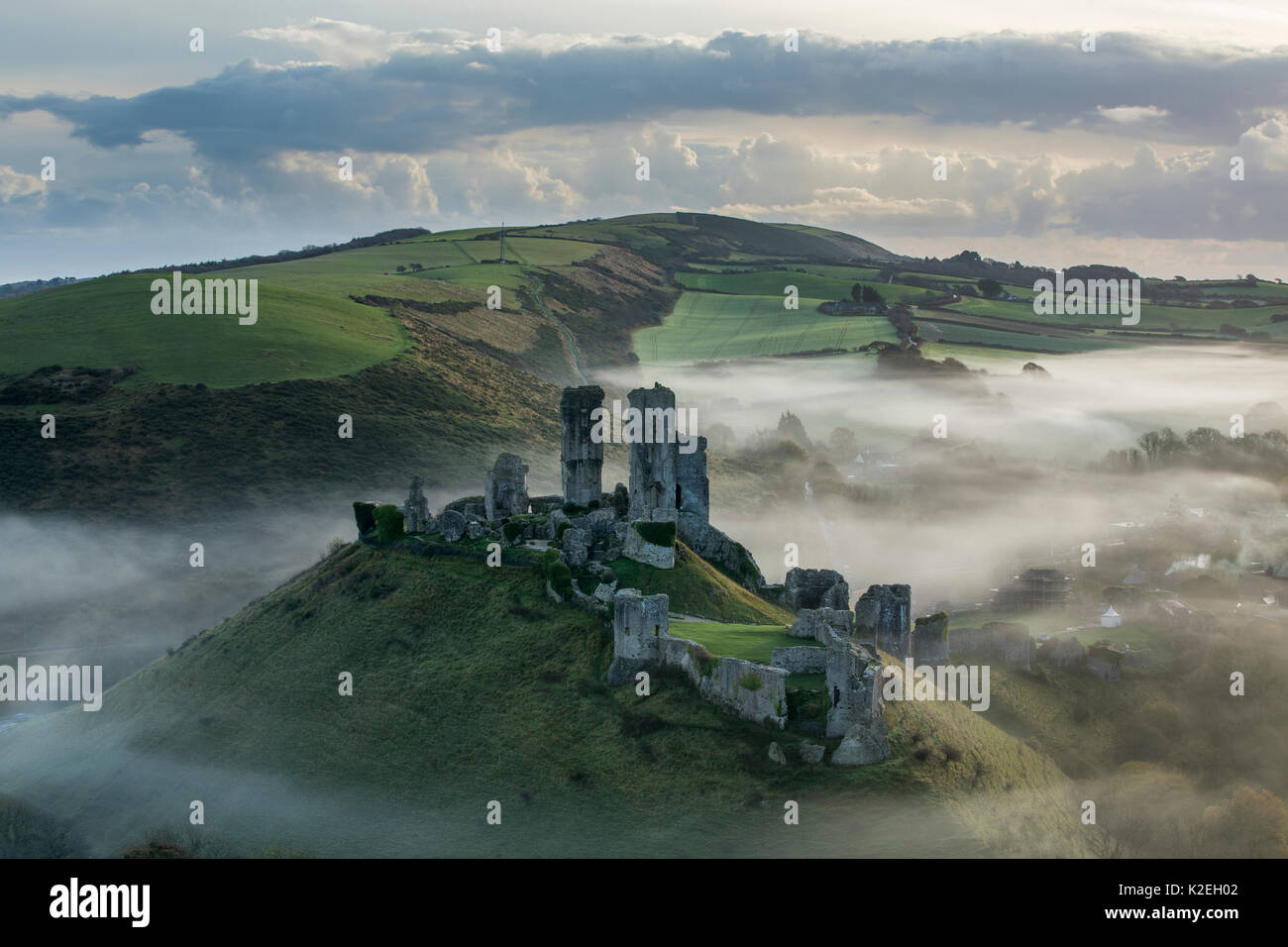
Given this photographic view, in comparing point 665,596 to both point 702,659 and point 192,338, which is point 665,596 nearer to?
point 702,659

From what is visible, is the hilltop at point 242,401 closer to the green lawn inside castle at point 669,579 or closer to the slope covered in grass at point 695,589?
the green lawn inside castle at point 669,579

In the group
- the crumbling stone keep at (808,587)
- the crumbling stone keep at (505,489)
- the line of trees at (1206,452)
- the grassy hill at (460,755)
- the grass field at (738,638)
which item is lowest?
the grassy hill at (460,755)

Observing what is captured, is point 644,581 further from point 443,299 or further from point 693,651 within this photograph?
point 443,299

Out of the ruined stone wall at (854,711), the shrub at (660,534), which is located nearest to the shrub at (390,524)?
the shrub at (660,534)

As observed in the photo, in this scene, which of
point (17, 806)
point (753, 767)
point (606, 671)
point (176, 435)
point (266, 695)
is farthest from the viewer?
point (176, 435)

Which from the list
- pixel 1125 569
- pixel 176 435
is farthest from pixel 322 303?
pixel 1125 569

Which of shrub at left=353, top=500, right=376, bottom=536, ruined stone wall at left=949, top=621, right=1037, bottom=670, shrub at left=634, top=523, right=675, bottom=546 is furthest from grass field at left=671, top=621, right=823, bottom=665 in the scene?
ruined stone wall at left=949, top=621, right=1037, bottom=670
